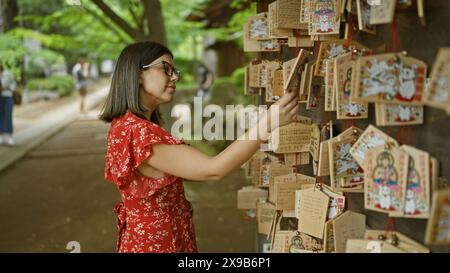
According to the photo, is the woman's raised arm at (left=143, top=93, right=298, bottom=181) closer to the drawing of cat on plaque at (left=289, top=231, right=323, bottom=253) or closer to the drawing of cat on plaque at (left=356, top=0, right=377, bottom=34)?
the drawing of cat on plaque at (left=356, top=0, right=377, bottom=34)

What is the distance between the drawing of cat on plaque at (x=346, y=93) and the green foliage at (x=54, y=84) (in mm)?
22176

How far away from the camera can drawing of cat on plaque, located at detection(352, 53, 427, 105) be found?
1507 millimetres

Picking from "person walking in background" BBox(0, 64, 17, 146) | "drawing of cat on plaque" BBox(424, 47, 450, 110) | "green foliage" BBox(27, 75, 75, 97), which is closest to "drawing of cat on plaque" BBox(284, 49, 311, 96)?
"drawing of cat on plaque" BBox(424, 47, 450, 110)

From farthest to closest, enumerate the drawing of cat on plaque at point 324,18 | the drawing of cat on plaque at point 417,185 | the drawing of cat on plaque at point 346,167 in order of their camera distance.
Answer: the drawing of cat on plaque at point 324,18, the drawing of cat on plaque at point 346,167, the drawing of cat on plaque at point 417,185

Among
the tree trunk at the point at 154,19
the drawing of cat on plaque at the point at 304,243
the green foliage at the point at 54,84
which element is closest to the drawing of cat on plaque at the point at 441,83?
the drawing of cat on plaque at the point at 304,243

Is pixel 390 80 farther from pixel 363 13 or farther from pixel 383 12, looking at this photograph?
pixel 363 13

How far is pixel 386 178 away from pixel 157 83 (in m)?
1.13

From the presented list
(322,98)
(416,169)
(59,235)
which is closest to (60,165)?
(59,235)

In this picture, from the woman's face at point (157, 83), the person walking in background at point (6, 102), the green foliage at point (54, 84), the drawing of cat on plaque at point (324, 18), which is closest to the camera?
the drawing of cat on plaque at point (324, 18)

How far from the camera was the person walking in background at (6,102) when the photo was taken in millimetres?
10469

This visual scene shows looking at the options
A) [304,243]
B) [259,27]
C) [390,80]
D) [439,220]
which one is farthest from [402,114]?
[259,27]

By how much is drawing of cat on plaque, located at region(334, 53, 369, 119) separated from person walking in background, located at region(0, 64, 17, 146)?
9687 millimetres

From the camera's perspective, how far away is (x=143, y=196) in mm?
2197

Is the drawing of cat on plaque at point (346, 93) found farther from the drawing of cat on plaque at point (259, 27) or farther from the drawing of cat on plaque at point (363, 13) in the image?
the drawing of cat on plaque at point (259, 27)
